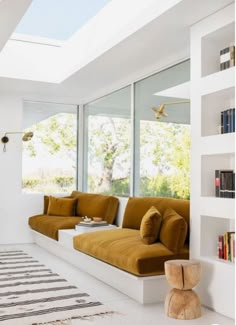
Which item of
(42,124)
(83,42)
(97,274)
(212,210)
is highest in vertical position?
(83,42)

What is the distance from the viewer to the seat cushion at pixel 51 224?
5457 mm

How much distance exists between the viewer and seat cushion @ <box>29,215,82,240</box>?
17.9ft

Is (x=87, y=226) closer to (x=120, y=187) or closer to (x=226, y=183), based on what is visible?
(x=120, y=187)

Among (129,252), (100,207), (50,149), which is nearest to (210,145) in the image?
(129,252)

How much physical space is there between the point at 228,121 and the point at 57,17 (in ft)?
9.27

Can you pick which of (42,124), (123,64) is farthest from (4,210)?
(123,64)

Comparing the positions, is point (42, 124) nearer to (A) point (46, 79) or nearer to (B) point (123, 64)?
(A) point (46, 79)

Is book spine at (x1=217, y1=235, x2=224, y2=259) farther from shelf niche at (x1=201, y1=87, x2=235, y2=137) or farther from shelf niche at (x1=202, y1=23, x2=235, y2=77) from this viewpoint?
shelf niche at (x1=202, y1=23, x2=235, y2=77)

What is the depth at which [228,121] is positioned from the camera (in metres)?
3.42

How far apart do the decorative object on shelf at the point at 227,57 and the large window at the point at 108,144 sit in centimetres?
247

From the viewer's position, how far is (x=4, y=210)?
22.2ft

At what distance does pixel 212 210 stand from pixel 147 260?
68 cm

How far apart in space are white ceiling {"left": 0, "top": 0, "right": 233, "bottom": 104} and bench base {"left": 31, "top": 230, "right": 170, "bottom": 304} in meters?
2.23

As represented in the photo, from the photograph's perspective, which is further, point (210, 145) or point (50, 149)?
point (50, 149)
